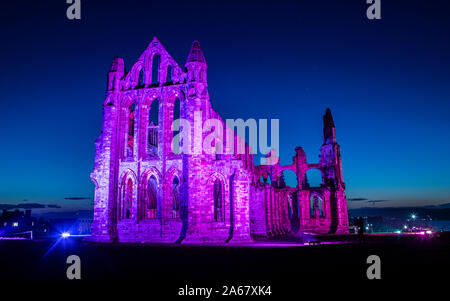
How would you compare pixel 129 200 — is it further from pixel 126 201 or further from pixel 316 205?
pixel 316 205

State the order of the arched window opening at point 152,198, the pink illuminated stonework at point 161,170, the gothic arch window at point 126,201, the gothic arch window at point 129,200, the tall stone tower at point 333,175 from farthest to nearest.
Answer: the tall stone tower at point 333,175 → the arched window opening at point 152,198 → the gothic arch window at point 129,200 → the gothic arch window at point 126,201 → the pink illuminated stonework at point 161,170

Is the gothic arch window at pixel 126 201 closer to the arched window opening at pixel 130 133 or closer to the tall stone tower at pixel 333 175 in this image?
the arched window opening at pixel 130 133

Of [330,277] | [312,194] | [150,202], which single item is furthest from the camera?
[312,194]

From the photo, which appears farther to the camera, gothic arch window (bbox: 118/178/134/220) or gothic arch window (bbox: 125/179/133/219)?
gothic arch window (bbox: 125/179/133/219)

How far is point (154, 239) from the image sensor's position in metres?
23.4

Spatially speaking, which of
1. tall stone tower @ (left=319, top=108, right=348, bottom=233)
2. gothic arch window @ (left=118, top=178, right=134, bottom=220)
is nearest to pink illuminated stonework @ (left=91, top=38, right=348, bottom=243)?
gothic arch window @ (left=118, top=178, right=134, bottom=220)

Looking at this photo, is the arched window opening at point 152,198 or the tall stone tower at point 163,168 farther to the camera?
the arched window opening at point 152,198

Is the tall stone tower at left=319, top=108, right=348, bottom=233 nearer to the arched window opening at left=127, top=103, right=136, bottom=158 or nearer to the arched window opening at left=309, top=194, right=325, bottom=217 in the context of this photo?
the arched window opening at left=309, top=194, right=325, bottom=217

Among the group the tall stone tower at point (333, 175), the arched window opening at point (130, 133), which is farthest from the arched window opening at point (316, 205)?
the arched window opening at point (130, 133)

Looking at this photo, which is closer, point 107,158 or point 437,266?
point 437,266
